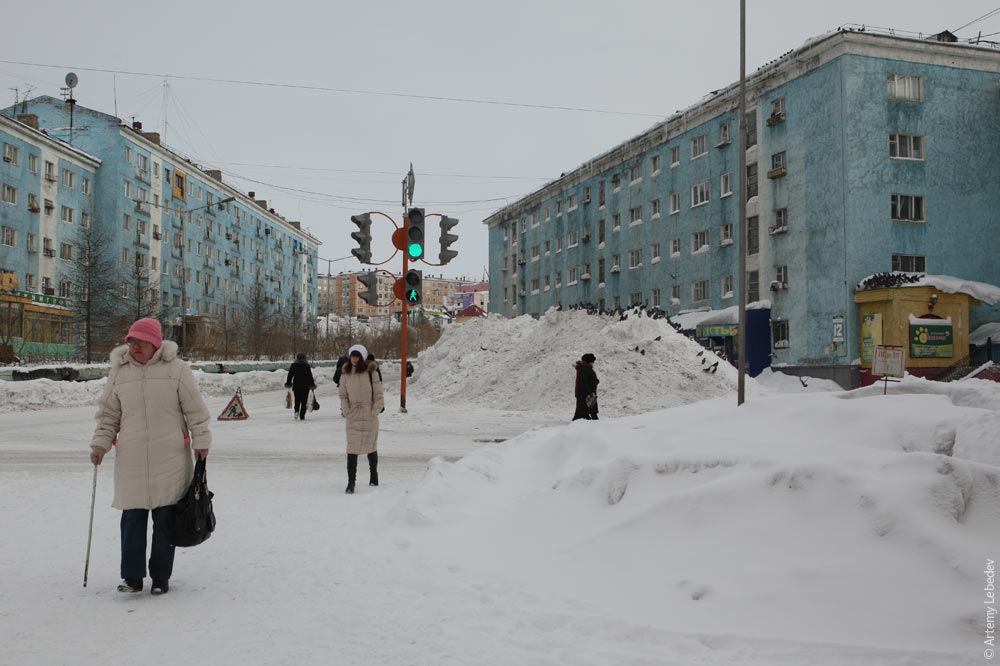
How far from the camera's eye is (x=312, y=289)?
343 ft

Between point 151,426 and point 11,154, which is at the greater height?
point 11,154

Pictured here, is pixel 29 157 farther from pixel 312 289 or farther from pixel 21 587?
pixel 312 289

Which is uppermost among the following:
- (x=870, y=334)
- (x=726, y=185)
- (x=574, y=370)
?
(x=726, y=185)

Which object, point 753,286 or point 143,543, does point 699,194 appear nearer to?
point 753,286

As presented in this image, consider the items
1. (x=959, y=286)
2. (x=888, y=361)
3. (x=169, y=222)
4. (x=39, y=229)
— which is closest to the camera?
(x=888, y=361)

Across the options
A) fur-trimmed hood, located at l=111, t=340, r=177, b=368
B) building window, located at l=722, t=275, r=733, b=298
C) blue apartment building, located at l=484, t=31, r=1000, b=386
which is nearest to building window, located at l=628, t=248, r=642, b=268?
blue apartment building, located at l=484, t=31, r=1000, b=386

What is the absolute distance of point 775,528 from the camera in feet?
14.9

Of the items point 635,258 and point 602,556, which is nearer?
point 602,556

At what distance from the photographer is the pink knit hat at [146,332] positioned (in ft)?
15.6

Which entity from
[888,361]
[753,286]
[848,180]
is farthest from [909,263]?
[888,361]

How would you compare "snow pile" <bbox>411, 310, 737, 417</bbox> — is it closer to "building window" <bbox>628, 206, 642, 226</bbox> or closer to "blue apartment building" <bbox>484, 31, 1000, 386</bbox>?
"blue apartment building" <bbox>484, 31, 1000, 386</bbox>

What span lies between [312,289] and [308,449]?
94.2m

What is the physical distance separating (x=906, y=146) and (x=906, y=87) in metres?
2.44

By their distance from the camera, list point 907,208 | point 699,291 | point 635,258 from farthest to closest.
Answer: point 635,258
point 699,291
point 907,208
